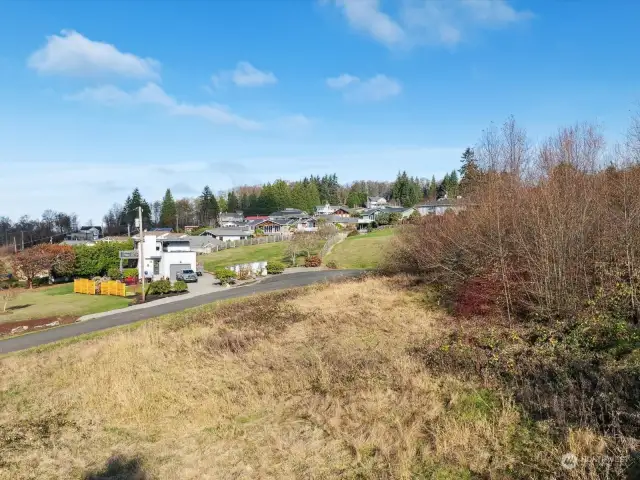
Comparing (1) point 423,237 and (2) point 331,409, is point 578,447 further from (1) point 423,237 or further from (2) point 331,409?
(1) point 423,237

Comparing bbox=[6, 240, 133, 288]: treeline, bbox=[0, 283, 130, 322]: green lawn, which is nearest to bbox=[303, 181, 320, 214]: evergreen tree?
bbox=[6, 240, 133, 288]: treeline

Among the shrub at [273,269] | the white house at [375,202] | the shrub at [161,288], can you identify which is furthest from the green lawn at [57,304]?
the white house at [375,202]

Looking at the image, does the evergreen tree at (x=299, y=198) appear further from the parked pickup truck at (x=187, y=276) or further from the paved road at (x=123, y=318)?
the paved road at (x=123, y=318)

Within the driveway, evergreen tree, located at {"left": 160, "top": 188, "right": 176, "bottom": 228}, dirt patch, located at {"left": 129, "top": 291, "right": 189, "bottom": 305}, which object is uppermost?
evergreen tree, located at {"left": 160, "top": 188, "right": 176, "bottom": 228}

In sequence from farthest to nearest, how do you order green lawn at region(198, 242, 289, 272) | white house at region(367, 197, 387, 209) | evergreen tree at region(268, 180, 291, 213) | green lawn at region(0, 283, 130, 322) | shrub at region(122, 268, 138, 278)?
white house at region(367, 197, 387, 209)
evergreen tree at region(268, 180, 291, 213)
green lawn at region(198, 242, 289, 272)
shrub at region(122, 268, 138, 278)
green lawn at region(0, 283, 130, 322)

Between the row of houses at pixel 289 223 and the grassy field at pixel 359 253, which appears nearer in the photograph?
the grassy field at pixel 359 253

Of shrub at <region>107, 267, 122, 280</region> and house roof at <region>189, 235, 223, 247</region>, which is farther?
house roof at <region>189, 235, 223, 247</region>

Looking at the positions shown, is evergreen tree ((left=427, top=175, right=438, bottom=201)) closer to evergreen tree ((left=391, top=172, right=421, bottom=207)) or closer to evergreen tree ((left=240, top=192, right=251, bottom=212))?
evergreen tree ((left=391, top=172, right=421, bottom=207))
